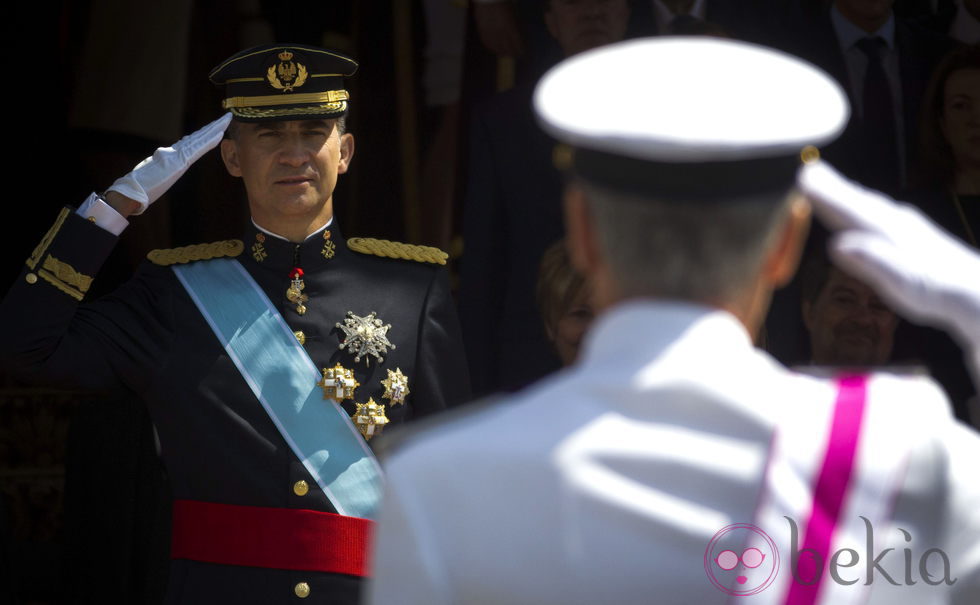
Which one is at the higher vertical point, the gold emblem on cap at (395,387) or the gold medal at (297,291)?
the gold medal at (297,291)

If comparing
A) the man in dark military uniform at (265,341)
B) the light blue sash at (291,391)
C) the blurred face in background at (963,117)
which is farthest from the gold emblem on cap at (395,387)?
the blurred face in background at (963,117)

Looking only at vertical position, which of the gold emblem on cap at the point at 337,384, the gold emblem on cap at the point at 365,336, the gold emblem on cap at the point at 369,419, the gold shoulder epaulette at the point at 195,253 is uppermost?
the gold shoulder epaulette at the point at 195,253

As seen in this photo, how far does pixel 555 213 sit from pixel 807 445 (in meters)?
3.02

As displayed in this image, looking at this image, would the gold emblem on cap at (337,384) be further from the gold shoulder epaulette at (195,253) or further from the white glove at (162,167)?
the white glove at (162,167)

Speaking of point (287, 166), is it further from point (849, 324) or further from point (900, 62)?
point (900, 62)

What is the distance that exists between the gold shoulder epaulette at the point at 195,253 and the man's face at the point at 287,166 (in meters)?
0.11

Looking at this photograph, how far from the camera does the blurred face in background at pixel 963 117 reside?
4480mm

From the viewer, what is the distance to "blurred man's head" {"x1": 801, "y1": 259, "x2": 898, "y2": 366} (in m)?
4.28

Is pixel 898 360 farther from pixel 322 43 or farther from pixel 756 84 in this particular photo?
pixel 756 84

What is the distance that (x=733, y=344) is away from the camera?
A: 5.49 feet

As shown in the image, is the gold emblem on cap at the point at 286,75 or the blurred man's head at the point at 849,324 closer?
the gold emblem on cap at the point at 286,75

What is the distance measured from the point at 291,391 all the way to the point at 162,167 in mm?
677

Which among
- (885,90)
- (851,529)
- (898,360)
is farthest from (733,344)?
→ (885,90)

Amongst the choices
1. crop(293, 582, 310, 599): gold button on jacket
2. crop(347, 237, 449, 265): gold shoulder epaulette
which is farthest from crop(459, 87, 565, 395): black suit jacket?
crop(293, 582, 310, 599): gold button on jacket
